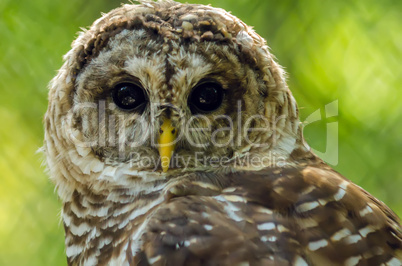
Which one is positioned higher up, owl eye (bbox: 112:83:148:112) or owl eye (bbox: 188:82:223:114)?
owl eye (bbox: 188:82:223:114)

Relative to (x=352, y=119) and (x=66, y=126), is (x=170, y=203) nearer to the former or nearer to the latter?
(x=66, y=126)

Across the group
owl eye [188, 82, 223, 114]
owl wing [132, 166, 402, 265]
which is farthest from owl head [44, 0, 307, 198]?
owl wing [132, 166, 402, 265]

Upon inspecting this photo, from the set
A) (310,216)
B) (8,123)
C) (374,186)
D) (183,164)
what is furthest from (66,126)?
(374,186)

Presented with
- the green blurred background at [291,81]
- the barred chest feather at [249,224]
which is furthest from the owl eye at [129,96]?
the green blurred background at [291,81]

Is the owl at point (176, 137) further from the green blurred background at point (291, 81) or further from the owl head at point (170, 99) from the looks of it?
the green blurred background at point (291, 81)

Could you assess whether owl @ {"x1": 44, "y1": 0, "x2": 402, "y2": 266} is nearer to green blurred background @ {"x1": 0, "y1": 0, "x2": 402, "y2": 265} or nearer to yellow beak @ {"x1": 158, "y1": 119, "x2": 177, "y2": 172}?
yellow beak @ {"x1": 158, "y1": 119, "x2": 177, "y2": 172}

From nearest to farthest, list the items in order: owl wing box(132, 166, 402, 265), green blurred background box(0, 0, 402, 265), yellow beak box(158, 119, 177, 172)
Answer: owl wing box(132, 166, 402, 265) < yellow beak box(158, 119, 177, 172) < green blurred background box(0, 0, 402, 265)

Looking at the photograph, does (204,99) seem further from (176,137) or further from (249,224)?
(249,224)
